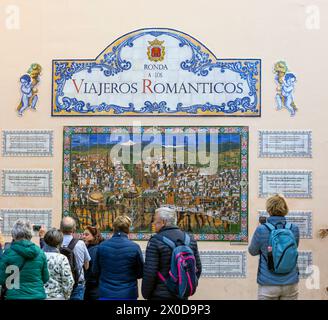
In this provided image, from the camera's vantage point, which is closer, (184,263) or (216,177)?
(184,263)

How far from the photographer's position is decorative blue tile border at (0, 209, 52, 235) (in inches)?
383

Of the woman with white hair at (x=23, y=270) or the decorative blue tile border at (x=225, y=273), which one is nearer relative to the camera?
the woman with white hair at (x=23, y=270)

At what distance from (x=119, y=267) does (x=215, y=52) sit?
417 cm

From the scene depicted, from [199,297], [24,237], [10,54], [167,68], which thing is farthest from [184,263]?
[10,54]

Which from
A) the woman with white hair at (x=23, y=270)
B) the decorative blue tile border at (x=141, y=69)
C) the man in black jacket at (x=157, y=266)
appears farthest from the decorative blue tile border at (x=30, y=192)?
the man in black jacket at (x=157, y=266)

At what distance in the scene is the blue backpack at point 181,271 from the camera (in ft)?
19.7

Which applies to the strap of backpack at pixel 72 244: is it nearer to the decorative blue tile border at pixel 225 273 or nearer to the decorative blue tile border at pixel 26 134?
the decorative blue tile border at pixel 225 273

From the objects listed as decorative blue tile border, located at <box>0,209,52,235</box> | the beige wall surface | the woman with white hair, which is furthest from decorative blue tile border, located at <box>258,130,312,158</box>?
the woman with white hair

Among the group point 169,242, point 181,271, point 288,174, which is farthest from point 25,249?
point 288,174

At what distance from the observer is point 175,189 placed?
9672mm

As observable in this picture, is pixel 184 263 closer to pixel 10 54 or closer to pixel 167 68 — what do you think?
pixel 167 68

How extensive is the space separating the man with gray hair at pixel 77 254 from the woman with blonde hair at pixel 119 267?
321 millimetres

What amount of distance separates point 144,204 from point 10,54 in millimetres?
2686

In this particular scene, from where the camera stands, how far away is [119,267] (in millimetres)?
6520
